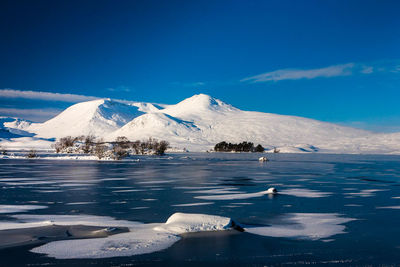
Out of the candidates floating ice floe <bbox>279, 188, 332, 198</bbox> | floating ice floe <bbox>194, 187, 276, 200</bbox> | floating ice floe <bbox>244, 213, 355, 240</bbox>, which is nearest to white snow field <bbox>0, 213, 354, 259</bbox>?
floating ice floe <bbox>244, 213, 355, 240</bbox>

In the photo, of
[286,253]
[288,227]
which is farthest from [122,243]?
[288,227]

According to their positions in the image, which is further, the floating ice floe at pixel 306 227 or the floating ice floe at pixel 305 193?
the floating ice floe at pixel 305 193

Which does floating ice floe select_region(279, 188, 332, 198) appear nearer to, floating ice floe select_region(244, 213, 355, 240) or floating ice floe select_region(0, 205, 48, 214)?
floating ice floe select_region(244, 213, 355, 240)

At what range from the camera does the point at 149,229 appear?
1107cm

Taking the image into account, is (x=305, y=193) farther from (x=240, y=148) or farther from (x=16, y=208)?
(x=240, y=148)

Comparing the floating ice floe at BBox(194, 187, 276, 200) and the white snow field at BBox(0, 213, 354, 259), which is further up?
the floating ice floe at BBox(194, 187, 276, 200)

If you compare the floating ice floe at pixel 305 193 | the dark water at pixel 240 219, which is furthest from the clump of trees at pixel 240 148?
the floating ice floe at pixel 305 193

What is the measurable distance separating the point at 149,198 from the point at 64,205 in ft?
12.9

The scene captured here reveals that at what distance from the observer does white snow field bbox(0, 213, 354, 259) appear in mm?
8922

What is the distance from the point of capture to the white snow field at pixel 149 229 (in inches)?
351

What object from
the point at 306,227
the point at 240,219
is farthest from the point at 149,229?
the point at 306,227

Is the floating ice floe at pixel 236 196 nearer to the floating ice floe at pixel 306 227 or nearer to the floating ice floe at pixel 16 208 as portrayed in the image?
the floating ice floe at pixel 306 227

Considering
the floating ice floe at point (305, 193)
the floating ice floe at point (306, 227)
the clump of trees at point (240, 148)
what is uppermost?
the clump of trees at point (240, 148)

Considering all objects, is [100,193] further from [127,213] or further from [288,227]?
[288,227]
